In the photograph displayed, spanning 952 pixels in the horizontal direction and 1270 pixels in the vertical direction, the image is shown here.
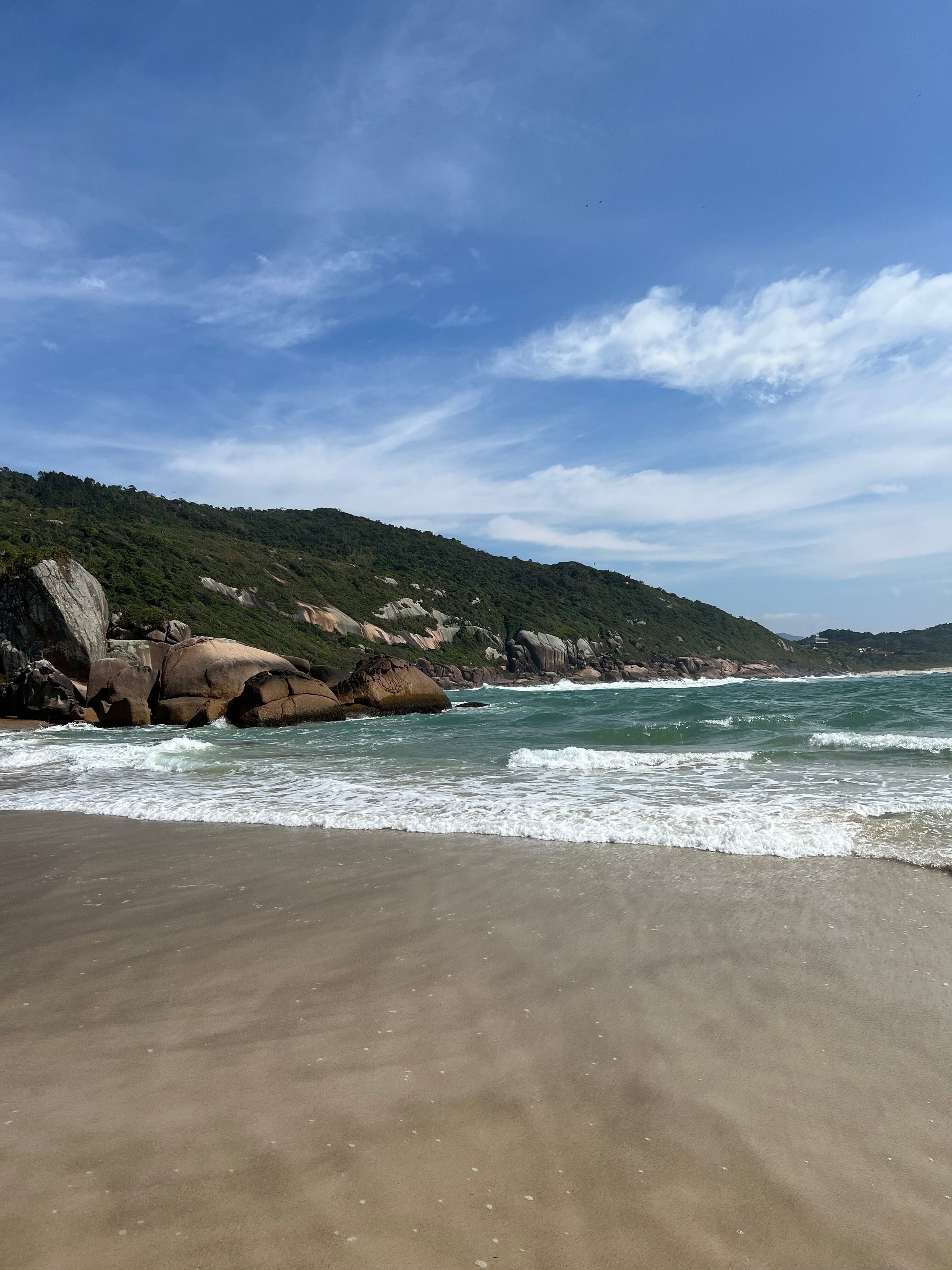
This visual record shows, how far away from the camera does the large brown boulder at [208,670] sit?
28.6 metres

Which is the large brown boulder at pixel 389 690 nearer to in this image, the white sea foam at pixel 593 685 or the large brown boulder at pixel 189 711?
the large brown boulder at pixel 189 711

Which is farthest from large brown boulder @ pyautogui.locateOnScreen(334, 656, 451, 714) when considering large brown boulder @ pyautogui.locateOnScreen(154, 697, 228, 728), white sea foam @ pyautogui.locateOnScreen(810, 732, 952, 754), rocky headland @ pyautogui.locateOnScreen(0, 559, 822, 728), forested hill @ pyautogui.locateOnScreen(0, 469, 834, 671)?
forested hill @ pyautogui.locateOnScreen(0, 469, 834, 671)

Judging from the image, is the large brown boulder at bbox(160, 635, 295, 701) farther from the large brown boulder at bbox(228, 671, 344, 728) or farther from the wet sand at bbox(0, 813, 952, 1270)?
the wet sand at bbox(0, 813, 952, 1270)

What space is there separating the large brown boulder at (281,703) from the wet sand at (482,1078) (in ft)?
65.5

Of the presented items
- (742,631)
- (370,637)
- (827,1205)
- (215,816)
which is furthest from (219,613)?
(742,631)

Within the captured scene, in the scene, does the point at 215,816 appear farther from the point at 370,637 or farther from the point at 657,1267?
the point at 370,637

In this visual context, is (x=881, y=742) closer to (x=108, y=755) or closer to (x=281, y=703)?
(x=108, y=755)

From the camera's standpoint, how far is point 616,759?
13.3 metres

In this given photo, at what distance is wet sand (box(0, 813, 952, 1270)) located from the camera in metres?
2.17

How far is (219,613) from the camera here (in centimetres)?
5762

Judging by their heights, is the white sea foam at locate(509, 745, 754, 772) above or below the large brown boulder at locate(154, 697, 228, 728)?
below

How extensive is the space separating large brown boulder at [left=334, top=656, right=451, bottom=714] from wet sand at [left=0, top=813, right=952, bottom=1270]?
2349cm

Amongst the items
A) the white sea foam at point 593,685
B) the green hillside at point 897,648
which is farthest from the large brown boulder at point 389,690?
the green hillside at point 897,648

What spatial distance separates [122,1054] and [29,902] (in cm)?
327
